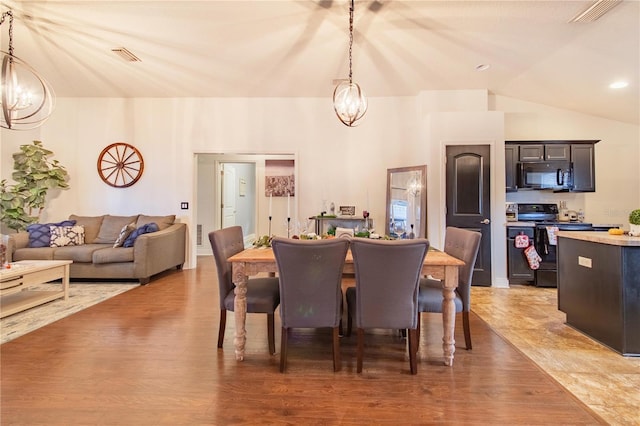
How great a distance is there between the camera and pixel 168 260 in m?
4.51

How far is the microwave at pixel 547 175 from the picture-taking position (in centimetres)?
432

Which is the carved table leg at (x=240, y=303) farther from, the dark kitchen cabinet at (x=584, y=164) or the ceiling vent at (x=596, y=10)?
the dark kitchen cabinet at (x=584, y=164)

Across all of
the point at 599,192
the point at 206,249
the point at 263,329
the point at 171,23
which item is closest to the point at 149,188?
the point at 206,249

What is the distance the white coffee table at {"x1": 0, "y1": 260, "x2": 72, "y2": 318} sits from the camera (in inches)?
109

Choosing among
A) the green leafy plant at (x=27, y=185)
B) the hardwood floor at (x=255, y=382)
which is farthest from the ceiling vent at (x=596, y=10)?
the green leafy plant at (x=27, y=185)

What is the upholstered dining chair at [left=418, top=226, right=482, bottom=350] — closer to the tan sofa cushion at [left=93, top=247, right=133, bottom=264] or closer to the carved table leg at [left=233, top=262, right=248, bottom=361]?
the carved table leg at [left=233, top=262, right=248, bottom=361]

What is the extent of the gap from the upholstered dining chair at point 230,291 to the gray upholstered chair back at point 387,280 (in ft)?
2.13

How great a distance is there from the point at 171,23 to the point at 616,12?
403cm

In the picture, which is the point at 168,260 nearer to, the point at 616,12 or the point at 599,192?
the point at 616,12

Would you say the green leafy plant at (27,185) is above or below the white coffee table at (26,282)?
above

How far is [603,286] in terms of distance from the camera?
234cm

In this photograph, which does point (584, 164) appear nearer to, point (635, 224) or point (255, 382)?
point (635, 224)

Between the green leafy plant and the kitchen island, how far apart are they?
678 cm

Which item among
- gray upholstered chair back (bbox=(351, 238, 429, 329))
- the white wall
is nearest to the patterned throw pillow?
the white wall
